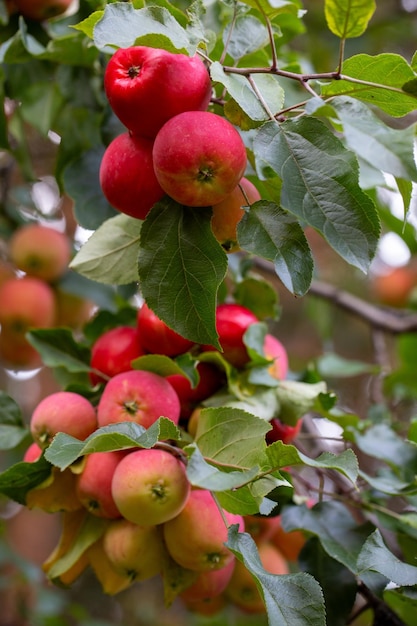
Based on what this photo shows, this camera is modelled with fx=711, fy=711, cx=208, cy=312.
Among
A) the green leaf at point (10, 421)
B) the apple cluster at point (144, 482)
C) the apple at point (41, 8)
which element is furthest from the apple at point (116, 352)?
the apple at point (41, 8)

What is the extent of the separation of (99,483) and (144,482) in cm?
7

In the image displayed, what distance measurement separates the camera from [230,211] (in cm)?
65

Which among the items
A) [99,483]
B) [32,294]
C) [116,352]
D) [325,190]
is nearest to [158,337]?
[116,352]

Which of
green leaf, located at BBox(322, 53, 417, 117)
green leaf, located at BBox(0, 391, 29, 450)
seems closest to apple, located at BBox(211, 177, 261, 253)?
green leaf, located at BBox(322, 53, 417, 117)

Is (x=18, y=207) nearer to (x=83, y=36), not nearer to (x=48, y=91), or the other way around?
(x=48, y=91)

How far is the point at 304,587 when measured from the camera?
595 millimetres

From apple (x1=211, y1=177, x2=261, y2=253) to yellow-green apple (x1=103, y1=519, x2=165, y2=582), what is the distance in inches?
11.7

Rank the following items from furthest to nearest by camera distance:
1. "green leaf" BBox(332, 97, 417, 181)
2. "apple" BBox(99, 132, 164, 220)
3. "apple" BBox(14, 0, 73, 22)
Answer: "apple" BBox(14, 0, 73, 22), "apple" BBox(99, 132, 164, 220), "green leaf" BBox(332, 97, 417, 181)

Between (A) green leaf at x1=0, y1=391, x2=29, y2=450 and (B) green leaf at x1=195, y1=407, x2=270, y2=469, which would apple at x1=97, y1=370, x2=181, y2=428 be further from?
(A) green leaf at x1=0, y1=391, x2=29, y2=450

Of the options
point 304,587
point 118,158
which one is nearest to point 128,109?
point 118,158

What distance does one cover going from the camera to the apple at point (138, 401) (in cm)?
69

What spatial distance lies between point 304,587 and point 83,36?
2.27ft

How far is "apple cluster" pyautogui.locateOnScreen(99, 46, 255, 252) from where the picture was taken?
58 centimetres

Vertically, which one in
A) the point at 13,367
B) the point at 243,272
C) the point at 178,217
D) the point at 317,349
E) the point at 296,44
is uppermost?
the point at 178,217
